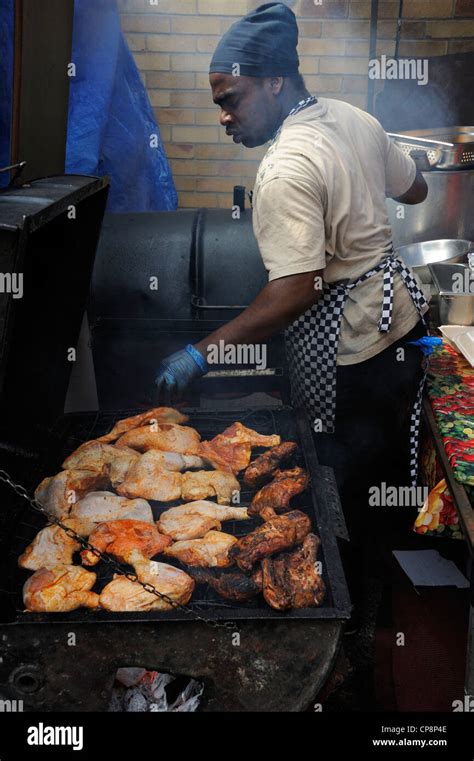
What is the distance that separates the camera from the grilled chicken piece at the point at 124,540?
2707 mm

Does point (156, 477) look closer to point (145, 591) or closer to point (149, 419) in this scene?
point (149, 419)

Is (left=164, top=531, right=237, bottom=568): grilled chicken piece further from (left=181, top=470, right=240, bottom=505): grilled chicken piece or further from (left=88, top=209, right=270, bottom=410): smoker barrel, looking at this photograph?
(left=88, top=209, right=270, bottom=410): smoker barrel

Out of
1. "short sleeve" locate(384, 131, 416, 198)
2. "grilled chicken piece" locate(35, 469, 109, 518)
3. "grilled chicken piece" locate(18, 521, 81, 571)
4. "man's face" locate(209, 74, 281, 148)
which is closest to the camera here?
"grilled chicken piece" locate(18, 521, 81, 571)

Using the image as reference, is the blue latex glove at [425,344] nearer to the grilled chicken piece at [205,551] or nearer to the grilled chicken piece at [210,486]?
the grilled chicken piece at [210,486]

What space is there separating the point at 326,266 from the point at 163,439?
1.24 metres

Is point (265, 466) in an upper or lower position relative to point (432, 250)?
lower

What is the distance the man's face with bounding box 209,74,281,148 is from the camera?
10.9 feet

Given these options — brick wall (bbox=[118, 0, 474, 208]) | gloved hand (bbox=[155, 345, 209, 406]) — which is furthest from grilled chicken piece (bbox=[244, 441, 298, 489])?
brick wall (bbox=[118, 0, 474, 208])

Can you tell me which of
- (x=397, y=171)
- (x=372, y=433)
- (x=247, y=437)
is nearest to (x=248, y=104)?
(x=397, y=171)

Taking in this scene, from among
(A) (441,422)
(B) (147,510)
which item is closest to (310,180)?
(A) (441,422)

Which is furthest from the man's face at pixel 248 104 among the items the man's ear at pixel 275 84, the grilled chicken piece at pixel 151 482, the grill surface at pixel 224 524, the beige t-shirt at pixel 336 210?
the grilled chicken piece at pixel 151 482

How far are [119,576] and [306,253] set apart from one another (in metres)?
1.67

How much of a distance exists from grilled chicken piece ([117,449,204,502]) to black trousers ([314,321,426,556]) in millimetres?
1096

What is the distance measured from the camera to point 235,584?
2500 millimetres
